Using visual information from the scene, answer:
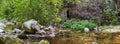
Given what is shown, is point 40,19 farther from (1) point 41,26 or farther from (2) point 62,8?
(2) point 62,8

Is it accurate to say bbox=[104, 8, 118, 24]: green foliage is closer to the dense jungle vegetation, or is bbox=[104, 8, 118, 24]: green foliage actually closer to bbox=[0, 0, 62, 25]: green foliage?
the dense jungle vegetation

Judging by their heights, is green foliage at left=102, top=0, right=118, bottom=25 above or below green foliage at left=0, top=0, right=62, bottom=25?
below

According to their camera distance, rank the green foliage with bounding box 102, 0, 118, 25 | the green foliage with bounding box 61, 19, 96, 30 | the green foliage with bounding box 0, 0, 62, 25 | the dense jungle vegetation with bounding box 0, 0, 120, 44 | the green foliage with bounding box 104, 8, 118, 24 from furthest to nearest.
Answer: the green foliage with bounding box 104, 8, 118, 24, the green foliage with bounding box 102, 0, 118, 25, the green foliage with bounding box 61, 19, 96, 30, the green foliage with bounding box 0, 0, 62, 25, the dense jungle vegetation with bounding box 0, 0, 120, 44

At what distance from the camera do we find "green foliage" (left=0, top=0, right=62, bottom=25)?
13148 mm

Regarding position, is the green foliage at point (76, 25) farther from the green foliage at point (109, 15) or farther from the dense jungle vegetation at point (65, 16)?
the green foliage at point (109, 15)

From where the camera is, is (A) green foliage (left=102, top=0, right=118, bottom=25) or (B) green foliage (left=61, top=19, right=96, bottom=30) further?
(A) green foliage (left=102, top=0, right=118, bottom=25)

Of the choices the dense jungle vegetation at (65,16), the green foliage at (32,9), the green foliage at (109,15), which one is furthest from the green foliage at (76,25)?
the green foliage at (109,15)

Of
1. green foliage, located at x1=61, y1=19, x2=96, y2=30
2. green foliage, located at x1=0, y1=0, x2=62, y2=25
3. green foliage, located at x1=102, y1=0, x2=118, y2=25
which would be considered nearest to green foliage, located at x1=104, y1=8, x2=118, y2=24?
green foliage, located at x1=102, y1=0, x2=118, y2=25

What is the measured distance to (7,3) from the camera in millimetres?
13664

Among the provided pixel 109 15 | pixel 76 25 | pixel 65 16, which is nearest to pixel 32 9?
pixel 76 25

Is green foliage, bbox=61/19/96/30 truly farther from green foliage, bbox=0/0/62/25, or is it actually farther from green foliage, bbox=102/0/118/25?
green foliage, bbox=102/0/118/25

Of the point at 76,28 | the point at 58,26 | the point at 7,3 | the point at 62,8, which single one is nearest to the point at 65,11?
the point at 62,8

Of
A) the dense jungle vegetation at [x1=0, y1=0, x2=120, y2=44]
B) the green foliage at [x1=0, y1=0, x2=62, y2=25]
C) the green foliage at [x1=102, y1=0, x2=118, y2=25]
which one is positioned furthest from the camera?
the green foliage at [x1=102, y1=0, x2=118, y2=25]

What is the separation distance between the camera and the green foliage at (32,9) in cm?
1315
